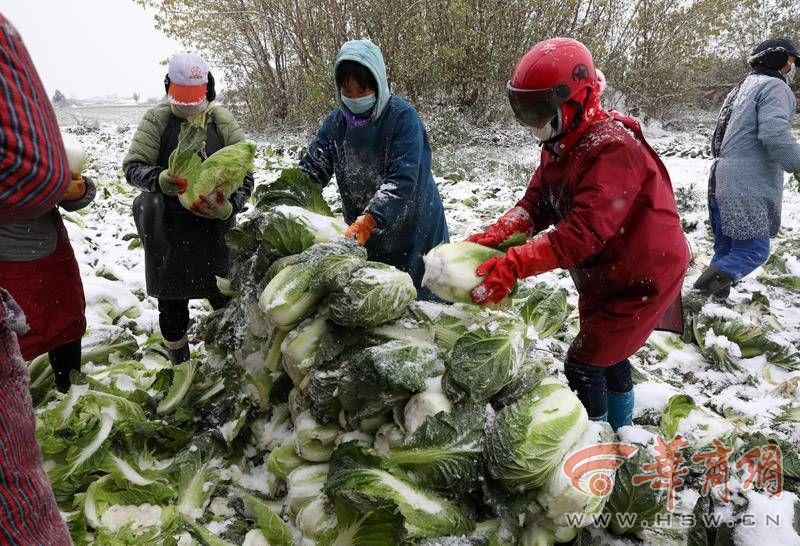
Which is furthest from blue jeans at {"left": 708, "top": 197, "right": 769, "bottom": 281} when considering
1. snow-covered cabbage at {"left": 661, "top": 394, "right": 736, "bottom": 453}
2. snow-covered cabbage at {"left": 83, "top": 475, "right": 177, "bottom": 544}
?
snow-covered cabbage at {"left": 83, "top": 475, "right": 177, "bottom": 544}

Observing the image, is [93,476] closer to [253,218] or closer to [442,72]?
[253,218]

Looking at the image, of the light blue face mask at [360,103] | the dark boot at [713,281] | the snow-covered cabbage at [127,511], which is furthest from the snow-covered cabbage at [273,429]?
the dark boot at [713,281]

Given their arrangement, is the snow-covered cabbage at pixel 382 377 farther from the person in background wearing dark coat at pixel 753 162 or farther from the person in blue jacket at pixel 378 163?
the person in background wearing dark coat at pixel 753 162

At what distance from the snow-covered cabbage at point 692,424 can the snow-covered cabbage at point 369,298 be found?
1.42 m

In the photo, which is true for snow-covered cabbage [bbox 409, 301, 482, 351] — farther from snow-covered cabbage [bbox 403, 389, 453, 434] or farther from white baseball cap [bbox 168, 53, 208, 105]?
white baseball cap [bbox 168, 53, 208, 105]

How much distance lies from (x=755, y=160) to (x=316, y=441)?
414 cm

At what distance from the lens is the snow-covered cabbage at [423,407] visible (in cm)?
164

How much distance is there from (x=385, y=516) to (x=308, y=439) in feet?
1.82

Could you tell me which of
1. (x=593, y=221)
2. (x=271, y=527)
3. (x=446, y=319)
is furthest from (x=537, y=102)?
(x=271, y=527)

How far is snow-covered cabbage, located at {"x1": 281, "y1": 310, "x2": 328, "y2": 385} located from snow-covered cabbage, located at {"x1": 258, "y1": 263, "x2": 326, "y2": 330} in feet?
0.14

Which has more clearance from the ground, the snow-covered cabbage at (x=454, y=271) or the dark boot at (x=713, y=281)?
the snow-covered cabbage at (x=454, y=271)

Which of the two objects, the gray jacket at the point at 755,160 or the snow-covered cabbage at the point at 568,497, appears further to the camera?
the gray jacket at the point at 755,160

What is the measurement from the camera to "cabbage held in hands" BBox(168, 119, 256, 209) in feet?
8.65

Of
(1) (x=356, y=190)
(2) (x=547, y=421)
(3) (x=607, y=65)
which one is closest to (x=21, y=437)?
(2) (x=547, y=421)
